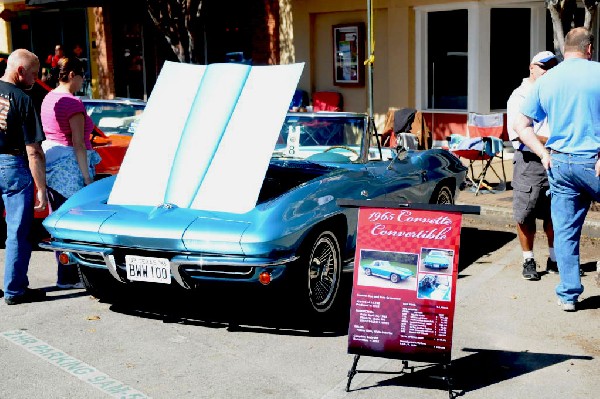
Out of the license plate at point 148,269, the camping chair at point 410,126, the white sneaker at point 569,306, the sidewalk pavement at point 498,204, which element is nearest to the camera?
the license plate at point 148,269

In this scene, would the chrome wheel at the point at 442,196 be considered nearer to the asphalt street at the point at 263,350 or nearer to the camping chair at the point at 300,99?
the asphalt street at the point at 263,350

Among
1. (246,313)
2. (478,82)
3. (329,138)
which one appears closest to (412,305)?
(246,313)

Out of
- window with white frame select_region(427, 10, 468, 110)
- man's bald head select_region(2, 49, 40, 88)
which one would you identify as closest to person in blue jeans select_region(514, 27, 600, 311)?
man's bald head select_region(2, 49, 40, 88)

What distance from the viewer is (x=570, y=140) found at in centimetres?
585

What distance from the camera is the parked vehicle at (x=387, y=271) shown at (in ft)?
15.2

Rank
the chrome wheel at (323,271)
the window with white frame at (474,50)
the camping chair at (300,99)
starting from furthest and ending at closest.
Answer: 1. the camping chair at (300,99)
2. the window with white frame at (474,50)
3. the chrome wheel at (323,271)

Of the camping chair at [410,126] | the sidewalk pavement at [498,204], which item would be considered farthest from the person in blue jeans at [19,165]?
the camping chair at [410,126]

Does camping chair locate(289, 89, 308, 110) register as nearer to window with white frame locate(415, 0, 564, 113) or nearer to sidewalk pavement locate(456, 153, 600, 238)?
window with white frame locate(415, 0, 564, 113)

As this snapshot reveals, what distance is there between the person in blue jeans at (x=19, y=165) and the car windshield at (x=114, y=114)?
3406 mm

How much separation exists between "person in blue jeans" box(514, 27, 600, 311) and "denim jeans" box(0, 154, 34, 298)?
3672mm

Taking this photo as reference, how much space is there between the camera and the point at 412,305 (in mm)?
4621

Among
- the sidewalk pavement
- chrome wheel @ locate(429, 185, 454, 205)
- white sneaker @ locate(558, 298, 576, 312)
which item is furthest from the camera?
the sidewalk pavement

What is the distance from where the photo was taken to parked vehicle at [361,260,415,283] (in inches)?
182

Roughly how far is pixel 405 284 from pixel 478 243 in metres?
4.10
